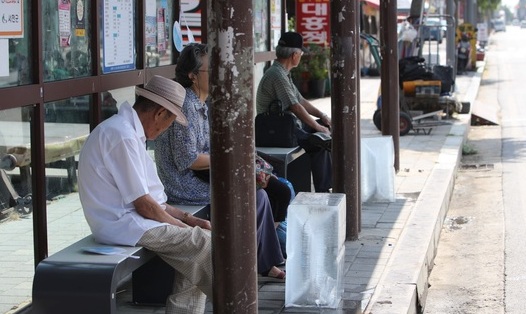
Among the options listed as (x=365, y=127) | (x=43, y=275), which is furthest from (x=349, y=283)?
(x=365, y=127)

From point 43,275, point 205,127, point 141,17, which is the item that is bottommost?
point 43,275

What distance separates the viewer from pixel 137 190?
511cm

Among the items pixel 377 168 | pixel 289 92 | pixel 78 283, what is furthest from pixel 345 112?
pixel 78 283

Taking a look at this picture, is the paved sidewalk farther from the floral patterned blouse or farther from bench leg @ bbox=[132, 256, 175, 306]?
the floral patterned blouse

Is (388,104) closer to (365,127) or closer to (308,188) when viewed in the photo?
(308,188)

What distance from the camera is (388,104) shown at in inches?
466

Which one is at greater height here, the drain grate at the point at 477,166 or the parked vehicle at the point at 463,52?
the parked vehicle at the point at 463,52

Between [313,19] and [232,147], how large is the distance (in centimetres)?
1248

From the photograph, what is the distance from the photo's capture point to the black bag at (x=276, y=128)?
873 centimetres

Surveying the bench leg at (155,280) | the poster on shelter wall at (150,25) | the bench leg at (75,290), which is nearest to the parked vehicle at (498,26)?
the poster on shelter wall at (150,25)

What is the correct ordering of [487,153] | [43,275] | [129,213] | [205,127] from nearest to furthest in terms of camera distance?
[43,275], [129,213], [205,127], [487,153]

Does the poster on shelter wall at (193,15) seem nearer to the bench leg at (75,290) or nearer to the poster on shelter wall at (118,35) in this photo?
the poster on shelter wall at (118,35)

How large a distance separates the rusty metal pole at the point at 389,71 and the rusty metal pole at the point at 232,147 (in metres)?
7.23

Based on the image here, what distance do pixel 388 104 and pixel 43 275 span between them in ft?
24.8
